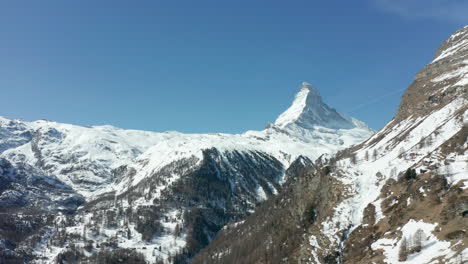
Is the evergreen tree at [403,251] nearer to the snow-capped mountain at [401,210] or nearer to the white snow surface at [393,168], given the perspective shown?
the snow-capped mountain at [401,210]

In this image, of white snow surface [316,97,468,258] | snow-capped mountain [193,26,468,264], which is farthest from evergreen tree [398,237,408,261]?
white snow surface [316,97,468,258]

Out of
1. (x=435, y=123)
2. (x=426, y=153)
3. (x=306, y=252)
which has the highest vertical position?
(x=435, y=123)

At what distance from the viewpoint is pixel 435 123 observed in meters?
194

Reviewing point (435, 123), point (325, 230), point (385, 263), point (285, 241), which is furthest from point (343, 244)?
point (435, 123)

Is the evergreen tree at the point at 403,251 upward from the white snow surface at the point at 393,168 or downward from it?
downward

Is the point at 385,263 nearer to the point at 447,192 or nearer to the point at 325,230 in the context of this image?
the point at 447,192

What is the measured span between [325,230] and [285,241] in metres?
38.3

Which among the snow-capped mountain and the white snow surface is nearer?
the snow-capped mountain

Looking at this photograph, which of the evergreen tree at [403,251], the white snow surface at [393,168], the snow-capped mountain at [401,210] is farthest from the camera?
the white snow surface at [393,168]

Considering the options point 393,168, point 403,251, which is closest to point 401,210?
point 403,251

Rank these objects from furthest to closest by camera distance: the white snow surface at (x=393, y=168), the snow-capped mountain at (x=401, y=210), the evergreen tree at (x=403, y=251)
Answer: the white snow surface at (x=393, y=168)
the snow-capped mountain at (x=401, y=210)
the evergreen tree at (x=403, y=251)

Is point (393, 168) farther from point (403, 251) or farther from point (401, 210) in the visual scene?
point (403, 251)

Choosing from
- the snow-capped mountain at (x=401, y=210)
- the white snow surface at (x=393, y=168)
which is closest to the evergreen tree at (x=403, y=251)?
the snow-capped mountain at (x=401, y=210)

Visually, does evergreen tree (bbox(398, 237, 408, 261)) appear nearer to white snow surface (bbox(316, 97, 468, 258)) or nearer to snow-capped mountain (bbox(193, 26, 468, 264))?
snow-capped mountain (bbox(193, 26, 468, 264))
